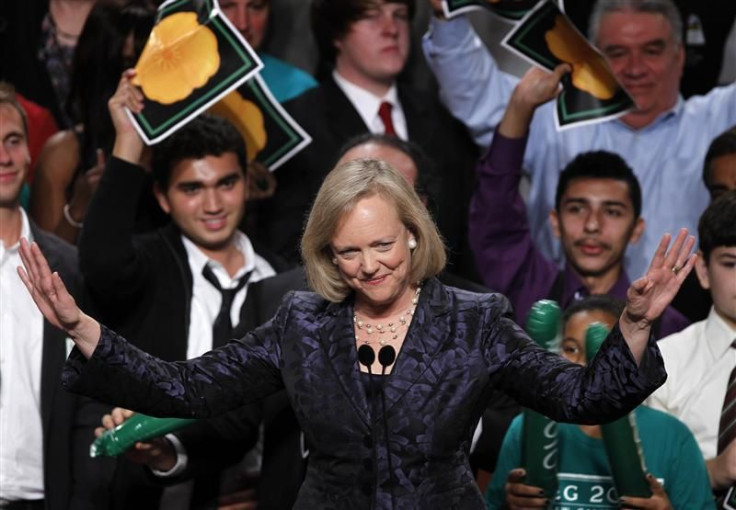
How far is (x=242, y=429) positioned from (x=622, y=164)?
154cm

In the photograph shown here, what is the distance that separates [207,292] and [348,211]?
1.39 meters

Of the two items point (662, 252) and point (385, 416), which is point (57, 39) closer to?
point (385, 416)

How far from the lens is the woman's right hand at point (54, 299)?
2.66 m

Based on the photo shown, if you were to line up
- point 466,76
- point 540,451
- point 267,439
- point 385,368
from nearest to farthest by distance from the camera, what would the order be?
point 385,368 → point 540,451 → point 267,439 → point 466,76

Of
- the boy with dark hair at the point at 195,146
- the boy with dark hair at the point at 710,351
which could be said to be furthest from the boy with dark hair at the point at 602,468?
the boy with dark hair at the point at 195,146

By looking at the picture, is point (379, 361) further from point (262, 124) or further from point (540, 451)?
point (262, 124)

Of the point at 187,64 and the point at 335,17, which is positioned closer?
the point at 187,64

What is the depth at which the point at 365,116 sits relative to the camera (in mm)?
4707

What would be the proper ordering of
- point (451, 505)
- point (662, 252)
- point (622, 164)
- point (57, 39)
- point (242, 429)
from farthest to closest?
point (57, 39) → point (622, 164) → point (242, 429) → point (451, 505) → point (662, 252)

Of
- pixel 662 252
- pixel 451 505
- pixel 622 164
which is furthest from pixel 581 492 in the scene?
pixel 622 164

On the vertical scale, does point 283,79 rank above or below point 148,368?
above

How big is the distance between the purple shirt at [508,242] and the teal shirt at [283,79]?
844mm

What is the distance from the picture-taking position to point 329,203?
2.76 metres

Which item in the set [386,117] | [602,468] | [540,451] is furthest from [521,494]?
[386,117]
